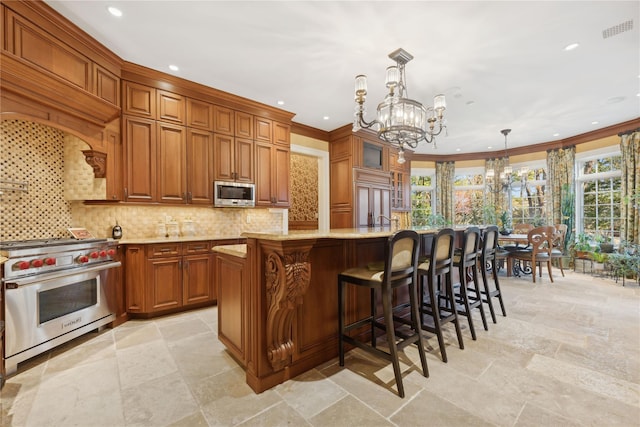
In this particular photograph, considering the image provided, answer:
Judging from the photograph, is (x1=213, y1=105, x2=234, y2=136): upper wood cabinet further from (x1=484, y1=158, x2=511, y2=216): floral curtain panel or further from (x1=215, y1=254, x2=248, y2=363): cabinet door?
(x1=484, y1=158, x2=511, y2=216): floral curtain panel

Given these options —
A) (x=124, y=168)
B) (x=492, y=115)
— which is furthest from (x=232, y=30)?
(x=492, y=115)

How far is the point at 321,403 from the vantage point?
1.66 m

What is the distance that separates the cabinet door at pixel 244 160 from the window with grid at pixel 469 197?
6.19 meters

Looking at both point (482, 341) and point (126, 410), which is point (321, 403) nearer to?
point (126, 410)

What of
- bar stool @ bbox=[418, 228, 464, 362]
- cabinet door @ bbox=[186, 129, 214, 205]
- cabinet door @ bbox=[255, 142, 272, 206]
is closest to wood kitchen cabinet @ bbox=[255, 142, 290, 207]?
cabinet door @ bbox=[255, 142, 272, 206]

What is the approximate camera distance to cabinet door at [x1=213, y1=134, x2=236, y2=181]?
12.4 ft

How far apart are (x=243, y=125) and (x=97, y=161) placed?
1.90 meters

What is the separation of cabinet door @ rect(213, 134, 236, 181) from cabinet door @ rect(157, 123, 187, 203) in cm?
42

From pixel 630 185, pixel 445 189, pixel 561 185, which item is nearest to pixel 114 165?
pixel 445 189

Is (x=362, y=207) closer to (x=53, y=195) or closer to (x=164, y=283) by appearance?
(x=164, y=283)

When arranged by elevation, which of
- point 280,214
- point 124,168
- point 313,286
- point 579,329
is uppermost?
point 124,168

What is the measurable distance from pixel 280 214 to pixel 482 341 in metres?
3.38

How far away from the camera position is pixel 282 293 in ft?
5.57

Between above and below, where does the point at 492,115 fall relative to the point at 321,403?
above
